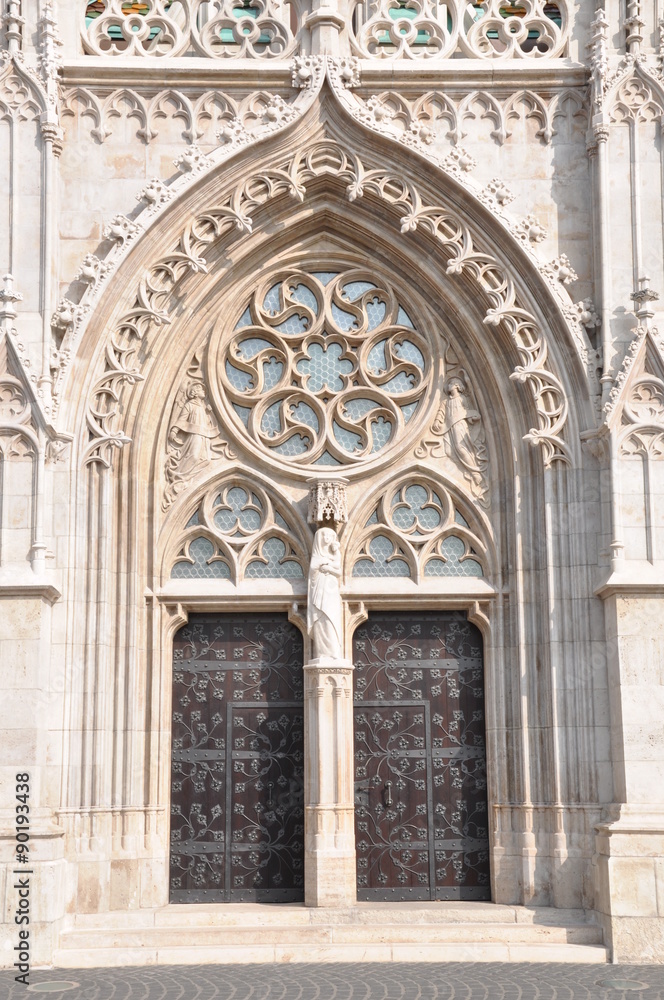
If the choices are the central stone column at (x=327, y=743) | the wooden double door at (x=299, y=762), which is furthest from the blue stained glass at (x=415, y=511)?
the wooden double door at (x=299, y=762)

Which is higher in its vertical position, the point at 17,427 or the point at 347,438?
the point at 347,438

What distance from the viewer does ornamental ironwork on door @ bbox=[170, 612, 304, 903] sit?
13164mm

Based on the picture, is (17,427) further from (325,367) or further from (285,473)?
(325,367)

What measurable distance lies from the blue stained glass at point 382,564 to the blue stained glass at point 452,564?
0.26 meters

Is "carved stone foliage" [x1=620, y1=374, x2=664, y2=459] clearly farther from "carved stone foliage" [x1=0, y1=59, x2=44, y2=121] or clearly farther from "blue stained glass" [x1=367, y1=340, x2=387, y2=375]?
"carved stone foliage" [x1=0, y1=59, x2=44, y2=121]

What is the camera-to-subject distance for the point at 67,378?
1284 cm

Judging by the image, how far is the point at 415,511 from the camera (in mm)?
13906

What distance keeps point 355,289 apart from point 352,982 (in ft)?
23.1

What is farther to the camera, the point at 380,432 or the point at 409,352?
the point at 409,352

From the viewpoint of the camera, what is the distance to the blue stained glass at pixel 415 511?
1386 centimetres

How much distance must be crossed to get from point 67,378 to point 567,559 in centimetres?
512

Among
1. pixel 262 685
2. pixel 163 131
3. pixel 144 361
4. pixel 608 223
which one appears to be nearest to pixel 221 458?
pixel 144 361

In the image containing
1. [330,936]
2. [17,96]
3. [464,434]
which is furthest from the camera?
[464,434]

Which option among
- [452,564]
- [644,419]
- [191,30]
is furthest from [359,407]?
[191,30]
